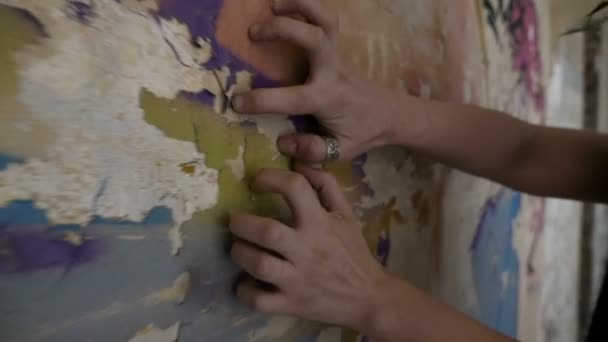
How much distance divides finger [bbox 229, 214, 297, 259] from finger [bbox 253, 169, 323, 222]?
0.10ft

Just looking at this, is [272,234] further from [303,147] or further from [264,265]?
[303,147]

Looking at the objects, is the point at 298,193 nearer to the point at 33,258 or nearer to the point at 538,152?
the point at 33,258

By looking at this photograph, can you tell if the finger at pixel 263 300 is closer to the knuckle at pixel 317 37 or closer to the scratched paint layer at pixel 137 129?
the scratched paint layer at pixel 137 129

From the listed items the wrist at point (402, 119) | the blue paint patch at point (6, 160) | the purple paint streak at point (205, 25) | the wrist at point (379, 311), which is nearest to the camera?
the blue paint patch at point (6, 160)

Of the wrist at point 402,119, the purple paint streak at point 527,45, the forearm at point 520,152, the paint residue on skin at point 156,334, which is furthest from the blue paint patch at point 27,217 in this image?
the purple paint streak at point 527,45

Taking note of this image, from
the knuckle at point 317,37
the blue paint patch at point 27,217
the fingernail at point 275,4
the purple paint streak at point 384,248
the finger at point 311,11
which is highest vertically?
the fingernail at point 275,4

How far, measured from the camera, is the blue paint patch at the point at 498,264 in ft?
3.70

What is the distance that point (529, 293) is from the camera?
145 cm

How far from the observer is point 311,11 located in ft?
1.69

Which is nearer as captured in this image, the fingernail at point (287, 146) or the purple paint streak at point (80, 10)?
the purple paint streak at point (80, 10)

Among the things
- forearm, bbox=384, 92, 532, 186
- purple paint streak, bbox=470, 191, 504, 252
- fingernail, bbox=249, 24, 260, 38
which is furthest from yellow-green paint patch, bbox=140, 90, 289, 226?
purple paint streak, bbox=470, 191, 504, 252

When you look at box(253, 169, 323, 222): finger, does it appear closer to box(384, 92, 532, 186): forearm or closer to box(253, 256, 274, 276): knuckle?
box(253, 256, 274, 276): knuckle

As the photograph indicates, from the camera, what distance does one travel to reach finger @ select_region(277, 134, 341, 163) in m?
0.56

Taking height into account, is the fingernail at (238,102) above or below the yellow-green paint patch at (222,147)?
above
